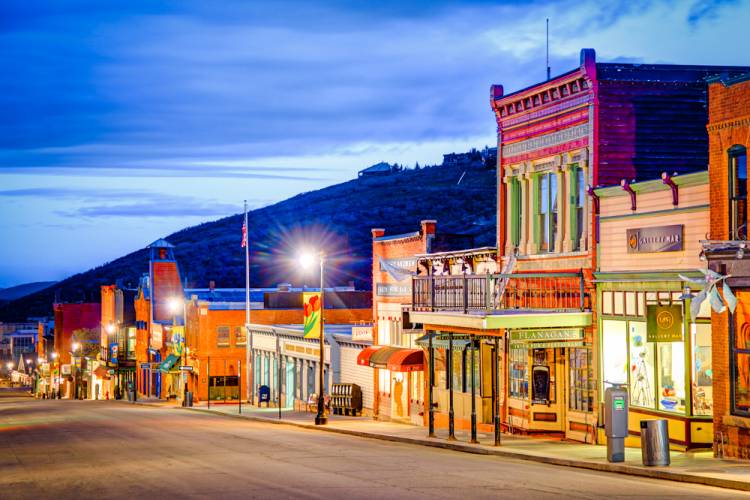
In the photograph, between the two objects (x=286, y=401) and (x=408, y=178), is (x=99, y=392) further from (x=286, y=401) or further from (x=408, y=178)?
(x=408, y=178)

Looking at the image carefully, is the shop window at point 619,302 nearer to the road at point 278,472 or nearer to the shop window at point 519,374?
the shop window at point 519,374

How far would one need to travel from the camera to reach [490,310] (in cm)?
3056

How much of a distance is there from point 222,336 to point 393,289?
28.7 m

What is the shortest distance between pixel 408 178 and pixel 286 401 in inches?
5543

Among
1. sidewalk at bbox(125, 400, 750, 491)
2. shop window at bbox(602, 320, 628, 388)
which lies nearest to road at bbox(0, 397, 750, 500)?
sidewalk at bbox(125, 400, 750, 491)

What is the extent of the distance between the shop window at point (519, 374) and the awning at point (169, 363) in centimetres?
4558

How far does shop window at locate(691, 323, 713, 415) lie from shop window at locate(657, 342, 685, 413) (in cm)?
49

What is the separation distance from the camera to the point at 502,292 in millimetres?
32344

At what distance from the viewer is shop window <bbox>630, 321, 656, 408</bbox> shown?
88.0ft

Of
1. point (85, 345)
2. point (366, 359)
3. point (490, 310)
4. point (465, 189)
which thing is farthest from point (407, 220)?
point (490, 310)

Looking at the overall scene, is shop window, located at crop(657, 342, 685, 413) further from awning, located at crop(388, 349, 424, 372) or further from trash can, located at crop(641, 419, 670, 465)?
awning, located at crop(388, 349, 424, 372)

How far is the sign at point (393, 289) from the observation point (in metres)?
41.7

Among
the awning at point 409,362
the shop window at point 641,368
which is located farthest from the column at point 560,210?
the awning at point 409,362

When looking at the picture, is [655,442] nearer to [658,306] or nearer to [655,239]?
[658,306]
